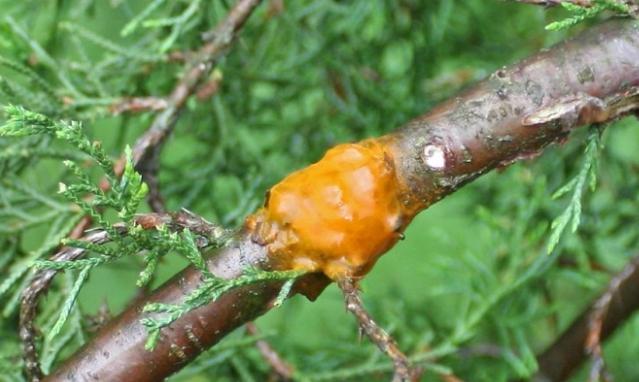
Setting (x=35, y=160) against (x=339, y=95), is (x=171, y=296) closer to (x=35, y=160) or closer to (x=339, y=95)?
(x=35, y=160)

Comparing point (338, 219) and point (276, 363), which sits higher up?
point (338, 219)

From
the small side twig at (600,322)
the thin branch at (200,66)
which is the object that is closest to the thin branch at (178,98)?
the thin branch at (200,66)

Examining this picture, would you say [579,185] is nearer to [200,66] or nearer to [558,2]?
[558,2]

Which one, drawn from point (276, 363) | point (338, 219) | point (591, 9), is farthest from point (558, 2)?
point (276, 363)

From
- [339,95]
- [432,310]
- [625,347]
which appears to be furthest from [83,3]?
[625,347]

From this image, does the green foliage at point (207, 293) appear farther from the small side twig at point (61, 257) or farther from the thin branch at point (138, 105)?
the thin branch at point (138, 105)

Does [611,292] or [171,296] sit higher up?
[171,296]
